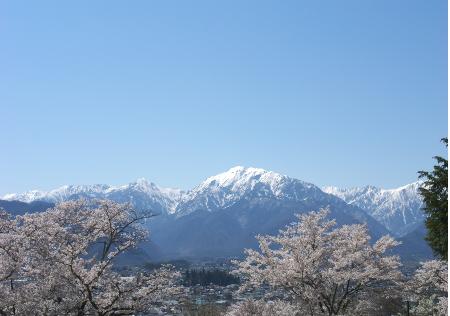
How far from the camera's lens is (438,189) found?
26297 mm

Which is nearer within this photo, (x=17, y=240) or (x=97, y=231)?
(x=17, y=240)

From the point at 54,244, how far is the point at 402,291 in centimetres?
1864

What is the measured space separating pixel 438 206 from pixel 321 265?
6807mm

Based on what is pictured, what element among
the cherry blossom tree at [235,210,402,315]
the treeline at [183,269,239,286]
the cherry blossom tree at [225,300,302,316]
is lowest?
the treeline at [183,269,239,286]

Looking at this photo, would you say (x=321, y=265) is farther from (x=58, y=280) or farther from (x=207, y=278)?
(x=207, y=278)

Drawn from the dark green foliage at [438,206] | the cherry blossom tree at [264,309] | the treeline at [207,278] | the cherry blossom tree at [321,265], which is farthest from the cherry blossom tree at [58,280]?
the treeline at [207,278]

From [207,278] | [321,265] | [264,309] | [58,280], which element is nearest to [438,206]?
[321,265]

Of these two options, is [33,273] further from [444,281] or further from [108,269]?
[444,281]

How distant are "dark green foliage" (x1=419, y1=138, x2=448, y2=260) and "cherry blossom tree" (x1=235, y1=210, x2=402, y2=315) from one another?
2.47m

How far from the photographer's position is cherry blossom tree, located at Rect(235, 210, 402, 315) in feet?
78.3

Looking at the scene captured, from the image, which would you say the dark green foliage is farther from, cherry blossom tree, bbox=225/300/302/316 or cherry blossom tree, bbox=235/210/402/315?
cherry blossom tree, bbox=225/300/302/316

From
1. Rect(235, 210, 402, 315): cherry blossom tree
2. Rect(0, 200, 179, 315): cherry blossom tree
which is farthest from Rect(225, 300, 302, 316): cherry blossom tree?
Rect(0, 200, 179, 315): cherry blossom tree

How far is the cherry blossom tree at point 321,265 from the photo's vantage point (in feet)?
78.3

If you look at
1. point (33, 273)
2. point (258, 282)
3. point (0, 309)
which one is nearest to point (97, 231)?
point (33, 273)
